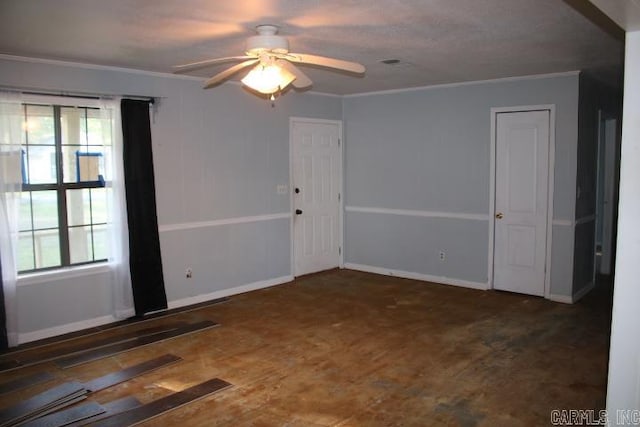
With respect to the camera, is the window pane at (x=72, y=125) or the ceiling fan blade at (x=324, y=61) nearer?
the ceiling fan blade at (x=324, y=61)

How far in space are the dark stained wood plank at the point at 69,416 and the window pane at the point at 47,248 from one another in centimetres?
179

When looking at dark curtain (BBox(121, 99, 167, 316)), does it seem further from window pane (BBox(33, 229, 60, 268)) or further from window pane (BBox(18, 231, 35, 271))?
window pane (BBox(18, 231, 35, 271))

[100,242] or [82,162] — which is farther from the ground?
[82,162]

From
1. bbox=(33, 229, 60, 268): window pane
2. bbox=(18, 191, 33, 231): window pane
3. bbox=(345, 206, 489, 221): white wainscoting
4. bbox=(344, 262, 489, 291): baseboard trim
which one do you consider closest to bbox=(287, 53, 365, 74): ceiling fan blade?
bbox=(18, 191, 33, 231): window pane

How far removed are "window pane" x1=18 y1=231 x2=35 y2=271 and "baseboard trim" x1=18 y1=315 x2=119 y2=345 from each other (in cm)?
57

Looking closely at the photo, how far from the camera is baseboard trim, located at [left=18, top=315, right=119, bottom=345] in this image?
176 inches

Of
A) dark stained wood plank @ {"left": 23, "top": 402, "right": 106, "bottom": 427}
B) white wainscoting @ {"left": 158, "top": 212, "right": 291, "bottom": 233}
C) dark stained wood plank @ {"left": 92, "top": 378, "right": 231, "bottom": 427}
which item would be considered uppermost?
white wainscoting @ {"left": 158, "top": 212, "right": 291, "bottom": 233}

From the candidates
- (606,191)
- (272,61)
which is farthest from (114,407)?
(606,191)

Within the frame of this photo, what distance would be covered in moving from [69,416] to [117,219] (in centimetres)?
213

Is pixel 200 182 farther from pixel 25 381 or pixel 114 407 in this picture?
pixel 114 407

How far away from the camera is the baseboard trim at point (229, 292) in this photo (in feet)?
18.0

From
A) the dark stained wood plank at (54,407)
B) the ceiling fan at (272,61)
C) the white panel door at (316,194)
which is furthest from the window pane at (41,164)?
the white panel door at (316,194)

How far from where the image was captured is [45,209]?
15.2ft

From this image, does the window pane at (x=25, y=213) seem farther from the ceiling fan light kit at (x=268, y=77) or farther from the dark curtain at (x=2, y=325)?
the ceiling fan light kit at (x=268, y=77)
